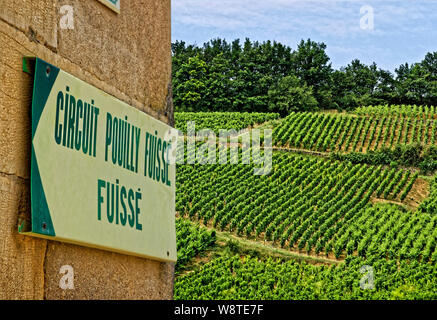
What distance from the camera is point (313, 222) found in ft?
91.1

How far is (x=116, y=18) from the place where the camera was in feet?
8.64

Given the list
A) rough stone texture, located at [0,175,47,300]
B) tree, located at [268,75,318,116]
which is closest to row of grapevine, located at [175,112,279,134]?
tree, located at [268,75,318,116]

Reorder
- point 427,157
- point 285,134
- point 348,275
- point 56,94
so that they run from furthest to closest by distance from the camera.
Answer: point 285,134 → point 427,157 → point 348,275 → point 56,94

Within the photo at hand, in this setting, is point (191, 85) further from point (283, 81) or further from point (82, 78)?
point (82, 78)

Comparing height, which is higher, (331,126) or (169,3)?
(331,126)

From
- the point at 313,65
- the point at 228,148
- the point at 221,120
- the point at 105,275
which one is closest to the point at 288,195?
the point at 228,148

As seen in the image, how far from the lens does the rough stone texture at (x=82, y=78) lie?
196cm

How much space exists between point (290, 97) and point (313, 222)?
93.4 ft

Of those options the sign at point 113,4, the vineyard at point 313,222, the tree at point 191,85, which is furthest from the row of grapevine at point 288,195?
the sign at point 113,4

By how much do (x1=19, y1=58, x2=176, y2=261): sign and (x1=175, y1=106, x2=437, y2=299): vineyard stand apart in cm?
Answer: 1522

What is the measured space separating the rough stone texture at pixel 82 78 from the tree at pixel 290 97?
170ft

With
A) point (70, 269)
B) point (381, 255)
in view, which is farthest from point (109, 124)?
point (381, 255)

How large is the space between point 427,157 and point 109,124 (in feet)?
118
